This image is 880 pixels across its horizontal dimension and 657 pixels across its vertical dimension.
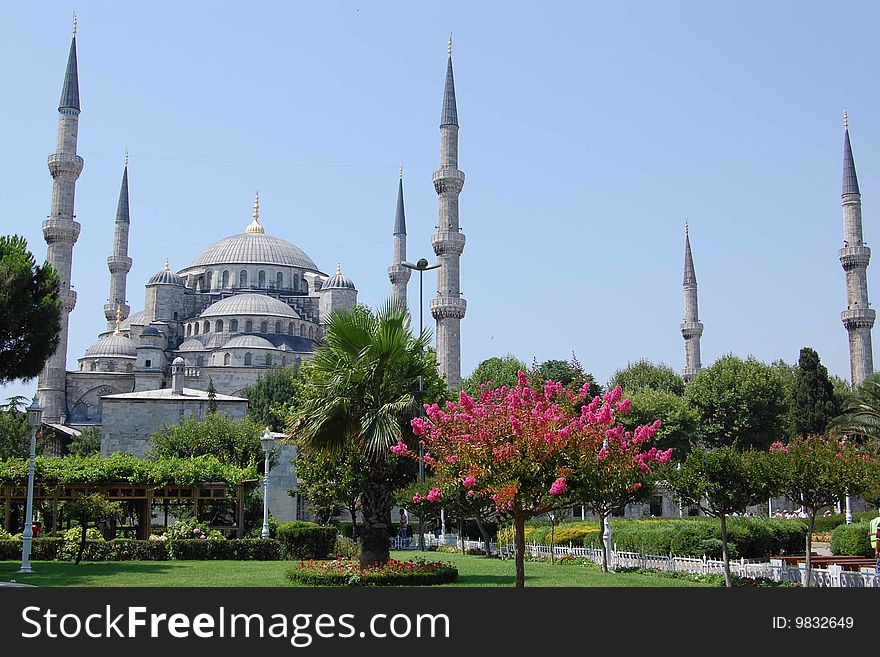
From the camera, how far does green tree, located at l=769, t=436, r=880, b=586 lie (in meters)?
16.2

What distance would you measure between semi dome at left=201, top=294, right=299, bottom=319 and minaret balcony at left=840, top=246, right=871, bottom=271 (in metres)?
39.4

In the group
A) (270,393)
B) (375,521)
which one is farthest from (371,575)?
(270,393)

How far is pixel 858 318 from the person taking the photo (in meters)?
54.1

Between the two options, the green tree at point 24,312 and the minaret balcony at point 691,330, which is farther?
the minaret balcony at point 691,330

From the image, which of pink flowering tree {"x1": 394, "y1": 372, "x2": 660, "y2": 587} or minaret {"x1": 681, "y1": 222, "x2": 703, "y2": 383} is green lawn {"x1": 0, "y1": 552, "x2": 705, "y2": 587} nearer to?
pink flowering tree {"x1": 394, "y1": 372, "x2": 660, "y2": 587}

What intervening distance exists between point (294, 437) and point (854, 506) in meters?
37.4

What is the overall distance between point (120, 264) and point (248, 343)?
50.1ft

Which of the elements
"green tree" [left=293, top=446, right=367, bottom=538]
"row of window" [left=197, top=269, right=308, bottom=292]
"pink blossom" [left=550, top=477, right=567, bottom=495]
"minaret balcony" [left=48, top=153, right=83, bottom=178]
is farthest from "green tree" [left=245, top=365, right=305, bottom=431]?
"pink blossom" [left=550, top=477, right=567, bottom=495]

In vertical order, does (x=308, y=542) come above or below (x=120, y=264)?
below

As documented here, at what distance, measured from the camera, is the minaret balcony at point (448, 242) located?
50375 mm

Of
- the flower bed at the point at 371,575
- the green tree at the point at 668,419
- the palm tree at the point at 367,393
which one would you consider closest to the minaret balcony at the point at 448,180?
the green tree at the point at 668,419

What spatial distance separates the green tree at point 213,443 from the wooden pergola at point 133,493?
10.8m

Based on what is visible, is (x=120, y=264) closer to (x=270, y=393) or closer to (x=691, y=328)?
(x=270, y=393)

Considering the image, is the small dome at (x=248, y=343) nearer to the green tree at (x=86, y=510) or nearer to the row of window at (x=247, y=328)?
the row of window at (x=247, y=328)
